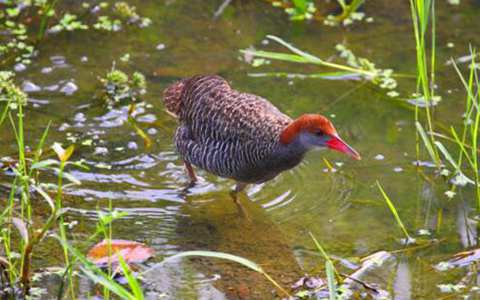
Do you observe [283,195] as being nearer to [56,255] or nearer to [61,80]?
[56,255]

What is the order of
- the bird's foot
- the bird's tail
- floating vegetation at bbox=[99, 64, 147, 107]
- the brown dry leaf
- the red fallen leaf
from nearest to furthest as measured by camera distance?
the red fallen leaf
the brown dry leaf
the bird's foot
the bird's tail
floating vegetation at bbox=[99, 64, 147, 107]

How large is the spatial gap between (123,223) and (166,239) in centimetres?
31

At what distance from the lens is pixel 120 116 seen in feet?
23.1

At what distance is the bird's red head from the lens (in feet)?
18.2

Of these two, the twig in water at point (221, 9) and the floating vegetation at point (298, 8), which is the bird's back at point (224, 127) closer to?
the twig in water at point (221, 9)

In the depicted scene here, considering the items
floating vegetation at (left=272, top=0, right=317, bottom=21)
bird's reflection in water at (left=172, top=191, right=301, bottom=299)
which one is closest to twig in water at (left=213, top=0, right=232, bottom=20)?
floating vegetation at (left=272, top=0, right=317, bottom=21)

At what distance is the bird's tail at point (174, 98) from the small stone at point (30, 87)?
48.3 inches

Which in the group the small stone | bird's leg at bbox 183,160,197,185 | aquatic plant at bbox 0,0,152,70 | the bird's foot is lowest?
the bird's foot

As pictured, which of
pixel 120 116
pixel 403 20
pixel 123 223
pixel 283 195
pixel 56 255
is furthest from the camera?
pixel 403 20

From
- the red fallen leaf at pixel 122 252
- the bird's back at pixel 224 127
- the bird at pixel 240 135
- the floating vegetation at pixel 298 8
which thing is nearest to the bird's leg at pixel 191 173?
the bird at pixel 240 135

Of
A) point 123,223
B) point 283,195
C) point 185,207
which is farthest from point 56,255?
point 283,195

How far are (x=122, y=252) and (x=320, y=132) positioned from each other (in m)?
1.35

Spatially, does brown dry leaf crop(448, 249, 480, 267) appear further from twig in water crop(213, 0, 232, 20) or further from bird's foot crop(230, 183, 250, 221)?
twig in water crop(213, 0, 232, 20)

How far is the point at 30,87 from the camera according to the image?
7.32 m
